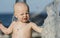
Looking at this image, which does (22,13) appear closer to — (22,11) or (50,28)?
(22,11)

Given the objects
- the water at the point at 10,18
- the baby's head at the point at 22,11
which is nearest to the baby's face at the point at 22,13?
the baby's head at the point at 22,11

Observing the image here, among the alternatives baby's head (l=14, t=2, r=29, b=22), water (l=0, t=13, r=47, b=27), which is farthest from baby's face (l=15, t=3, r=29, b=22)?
water (l=0, t=13, r=47, b=27)

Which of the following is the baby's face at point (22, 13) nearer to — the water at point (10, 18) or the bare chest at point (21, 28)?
the bare chest at point (21, 28)

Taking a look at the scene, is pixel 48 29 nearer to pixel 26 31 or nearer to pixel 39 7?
pixel 26 31

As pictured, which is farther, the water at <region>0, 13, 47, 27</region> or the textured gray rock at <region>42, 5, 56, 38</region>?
the water at <region>0, 13, 47, 27</region>

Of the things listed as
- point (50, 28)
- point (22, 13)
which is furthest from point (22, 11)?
point (50, 28)

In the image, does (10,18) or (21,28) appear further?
(10,18)

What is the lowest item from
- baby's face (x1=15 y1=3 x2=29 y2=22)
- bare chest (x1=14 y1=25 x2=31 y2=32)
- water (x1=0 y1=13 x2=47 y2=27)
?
bare chest (x1=14 y1=25 x2=31 y2=32)

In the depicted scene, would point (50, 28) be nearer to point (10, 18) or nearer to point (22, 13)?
point (22, 13)

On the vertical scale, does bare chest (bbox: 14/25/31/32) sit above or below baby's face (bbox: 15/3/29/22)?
below

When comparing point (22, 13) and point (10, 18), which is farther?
point (10, 18)

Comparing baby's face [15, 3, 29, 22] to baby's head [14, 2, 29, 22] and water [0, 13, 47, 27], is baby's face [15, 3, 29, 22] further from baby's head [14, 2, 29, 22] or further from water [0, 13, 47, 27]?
water [0, 13, 47, 27]

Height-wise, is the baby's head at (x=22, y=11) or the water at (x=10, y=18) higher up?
the baby's head at (x=22, y=11)

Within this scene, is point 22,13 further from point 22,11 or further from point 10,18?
point 10,18
